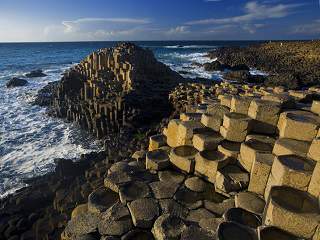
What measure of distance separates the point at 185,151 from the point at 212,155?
543mm

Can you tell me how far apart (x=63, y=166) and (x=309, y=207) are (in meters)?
6.19

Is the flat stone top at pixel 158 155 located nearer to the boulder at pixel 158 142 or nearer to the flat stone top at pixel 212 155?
the boulder at pixel 158 142

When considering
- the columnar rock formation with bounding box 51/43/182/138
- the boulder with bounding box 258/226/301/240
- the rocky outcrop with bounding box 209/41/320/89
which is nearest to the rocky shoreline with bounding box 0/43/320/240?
the boulder with bounding box 258/226/301/240

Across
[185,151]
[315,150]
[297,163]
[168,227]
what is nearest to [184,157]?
[185,151]

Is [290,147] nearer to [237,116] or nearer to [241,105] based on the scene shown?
[237,116]

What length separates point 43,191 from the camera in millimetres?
6828

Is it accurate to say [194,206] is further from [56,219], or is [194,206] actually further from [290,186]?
[56,219]

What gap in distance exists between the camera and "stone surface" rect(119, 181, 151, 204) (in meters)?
4.46

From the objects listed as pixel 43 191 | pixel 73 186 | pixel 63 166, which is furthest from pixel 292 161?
pixel 63 166

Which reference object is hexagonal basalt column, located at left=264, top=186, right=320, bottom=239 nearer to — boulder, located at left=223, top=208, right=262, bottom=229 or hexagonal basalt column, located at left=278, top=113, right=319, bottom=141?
boulder, located at left=223, top=208, right=262, bottom=229

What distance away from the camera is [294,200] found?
359 cm

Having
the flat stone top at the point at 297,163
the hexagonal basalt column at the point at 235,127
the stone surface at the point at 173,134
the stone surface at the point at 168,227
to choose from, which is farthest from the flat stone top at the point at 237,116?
the stone surface at the point at 168,227

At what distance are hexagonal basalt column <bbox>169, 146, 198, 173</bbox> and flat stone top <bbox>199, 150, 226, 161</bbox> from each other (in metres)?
0.20

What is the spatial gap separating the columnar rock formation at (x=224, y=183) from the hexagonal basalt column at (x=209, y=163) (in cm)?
2
